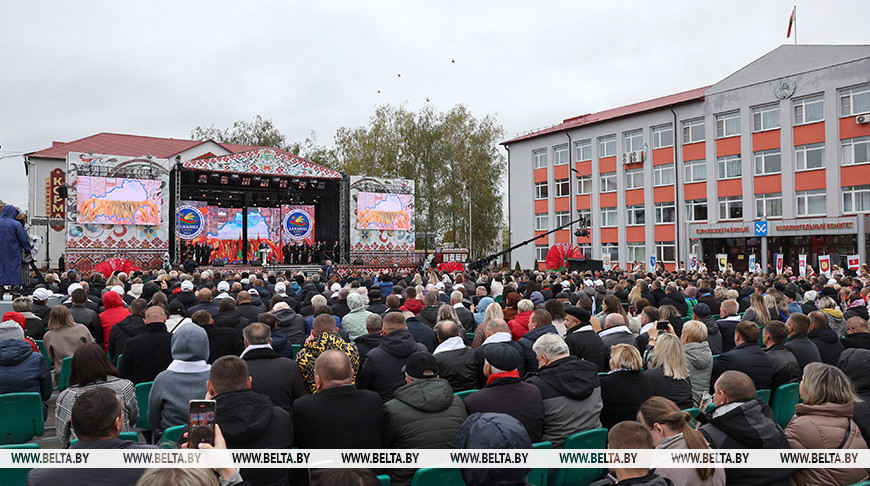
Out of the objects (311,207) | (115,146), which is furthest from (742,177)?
(115,146)

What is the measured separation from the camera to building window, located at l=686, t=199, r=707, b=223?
31875 millimetres

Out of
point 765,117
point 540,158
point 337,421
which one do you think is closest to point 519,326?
point 337,421

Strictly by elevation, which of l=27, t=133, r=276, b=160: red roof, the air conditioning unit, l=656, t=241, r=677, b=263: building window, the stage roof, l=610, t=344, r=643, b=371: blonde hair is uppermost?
l=27, t=133, r=276, b=160: red roof

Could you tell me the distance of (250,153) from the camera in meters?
25.2

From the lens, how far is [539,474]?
3479 mm

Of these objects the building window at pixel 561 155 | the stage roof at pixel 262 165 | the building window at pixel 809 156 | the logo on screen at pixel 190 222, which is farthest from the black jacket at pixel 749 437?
the building window at pixel 561 155

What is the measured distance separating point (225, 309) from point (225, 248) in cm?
2387

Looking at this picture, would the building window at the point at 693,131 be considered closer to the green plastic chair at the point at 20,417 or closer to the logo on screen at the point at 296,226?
the logo on screen at the point at 296,226

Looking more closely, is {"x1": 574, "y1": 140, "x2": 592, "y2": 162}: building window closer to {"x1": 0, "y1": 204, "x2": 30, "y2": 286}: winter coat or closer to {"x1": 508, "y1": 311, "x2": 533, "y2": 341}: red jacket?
{"x1": 508, "y1": 311, "x2": 533, "y2": 341}: red jacket

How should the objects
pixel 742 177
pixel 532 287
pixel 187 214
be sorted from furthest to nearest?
pixel 742 177 → pixel 187 214 → pixel 532 287

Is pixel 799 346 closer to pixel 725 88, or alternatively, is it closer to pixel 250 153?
pixel 250 153

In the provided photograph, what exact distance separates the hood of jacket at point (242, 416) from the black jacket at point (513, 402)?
4.25ft

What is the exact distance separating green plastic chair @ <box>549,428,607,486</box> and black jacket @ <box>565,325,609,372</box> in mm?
1727

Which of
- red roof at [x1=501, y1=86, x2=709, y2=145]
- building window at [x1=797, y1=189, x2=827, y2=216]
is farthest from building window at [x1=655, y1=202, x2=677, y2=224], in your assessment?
building window at [x1=797, y1=189, x2=827, y2=216]
